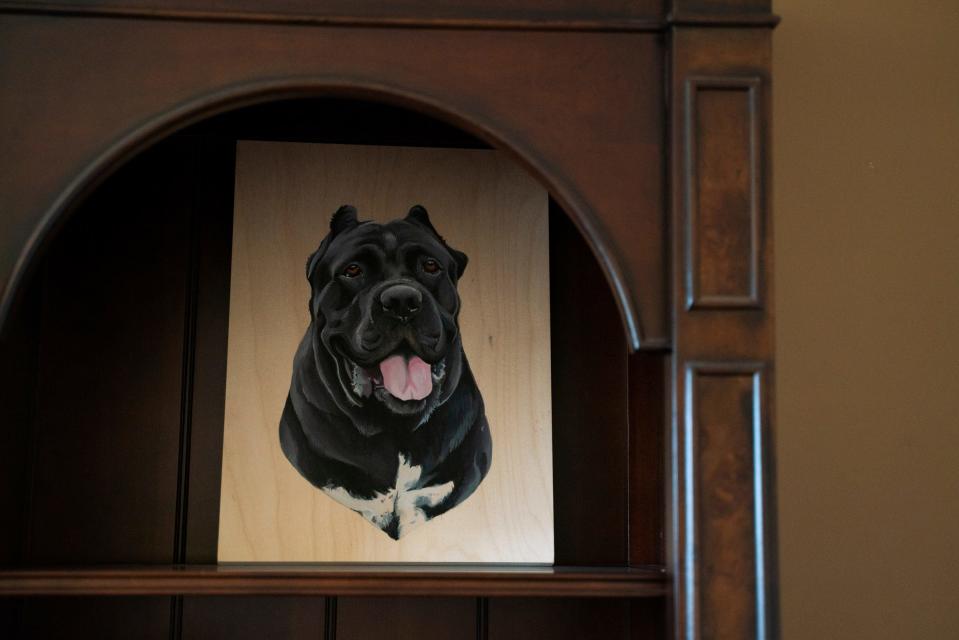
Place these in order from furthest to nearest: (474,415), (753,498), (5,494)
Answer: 1. (474,415)
2. (5,494)
3. (753,498)

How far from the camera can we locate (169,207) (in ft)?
7.09

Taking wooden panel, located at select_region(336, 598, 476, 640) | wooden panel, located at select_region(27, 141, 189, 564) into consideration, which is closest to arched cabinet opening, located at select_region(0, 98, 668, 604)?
wooden panel, located at select_region(27, 141, 189, 564)

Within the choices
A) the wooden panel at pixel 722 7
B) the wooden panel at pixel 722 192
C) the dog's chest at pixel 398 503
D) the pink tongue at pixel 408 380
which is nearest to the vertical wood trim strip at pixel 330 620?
the dog's chest at pixel 398 503

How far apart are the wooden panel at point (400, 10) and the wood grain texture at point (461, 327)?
45 cm

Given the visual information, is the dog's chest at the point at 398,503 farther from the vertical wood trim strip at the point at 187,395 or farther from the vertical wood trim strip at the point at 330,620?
the vertical wood trim strip at the point at 187,395

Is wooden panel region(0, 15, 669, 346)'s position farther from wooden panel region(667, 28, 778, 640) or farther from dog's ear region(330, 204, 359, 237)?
dog's ear region(330, 204, 359, 237)

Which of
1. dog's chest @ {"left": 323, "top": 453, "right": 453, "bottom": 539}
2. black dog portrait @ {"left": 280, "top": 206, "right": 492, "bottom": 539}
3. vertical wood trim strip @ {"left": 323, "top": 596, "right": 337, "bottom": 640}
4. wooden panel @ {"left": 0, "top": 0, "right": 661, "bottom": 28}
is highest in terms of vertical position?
wooden panel @ {"left": 0, "top": 0, "right": 661, "bottom": 28}

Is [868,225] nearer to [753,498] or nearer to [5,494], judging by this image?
[753,498]

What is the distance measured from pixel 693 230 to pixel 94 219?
3.90 ft

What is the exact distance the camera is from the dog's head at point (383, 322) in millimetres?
2139

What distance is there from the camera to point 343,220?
7.13ft

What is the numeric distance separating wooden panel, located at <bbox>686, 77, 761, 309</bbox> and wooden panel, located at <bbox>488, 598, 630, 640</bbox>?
728mm

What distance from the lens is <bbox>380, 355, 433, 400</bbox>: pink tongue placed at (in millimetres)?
2145

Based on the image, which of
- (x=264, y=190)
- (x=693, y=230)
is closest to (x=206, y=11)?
(x=264, y=190)
